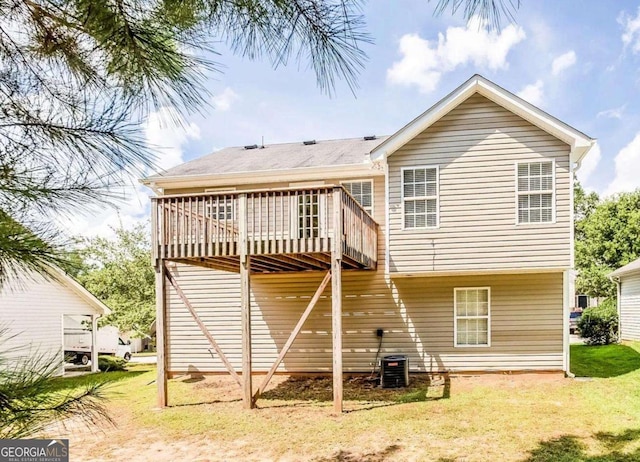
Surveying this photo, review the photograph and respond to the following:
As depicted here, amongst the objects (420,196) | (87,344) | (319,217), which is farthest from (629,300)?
(87,344)

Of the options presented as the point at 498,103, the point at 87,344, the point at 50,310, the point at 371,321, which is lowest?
the point at 87,344

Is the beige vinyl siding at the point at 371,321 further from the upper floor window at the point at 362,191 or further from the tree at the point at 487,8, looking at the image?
the tree at the point at 487,8

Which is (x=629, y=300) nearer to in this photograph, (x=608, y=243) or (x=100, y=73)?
(x=608, y=243)

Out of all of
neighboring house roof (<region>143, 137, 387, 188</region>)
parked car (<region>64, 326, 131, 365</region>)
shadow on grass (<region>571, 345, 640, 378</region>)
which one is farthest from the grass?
parked car (<region>64, 326, 131, 365</region>)

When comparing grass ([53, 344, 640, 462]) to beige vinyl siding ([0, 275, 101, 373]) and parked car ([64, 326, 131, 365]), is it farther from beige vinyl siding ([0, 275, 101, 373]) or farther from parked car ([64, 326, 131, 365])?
parked car ([64, 326, 131, 365])

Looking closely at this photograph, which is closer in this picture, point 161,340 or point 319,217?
point 319,217

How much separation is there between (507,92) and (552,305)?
199 inches

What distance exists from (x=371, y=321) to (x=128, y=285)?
663 inches

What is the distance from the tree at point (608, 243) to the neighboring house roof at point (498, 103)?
21.5 meters

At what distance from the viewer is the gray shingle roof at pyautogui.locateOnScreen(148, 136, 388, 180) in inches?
508

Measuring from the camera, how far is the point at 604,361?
45.4 ft

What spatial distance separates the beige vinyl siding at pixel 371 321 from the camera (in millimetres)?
11320

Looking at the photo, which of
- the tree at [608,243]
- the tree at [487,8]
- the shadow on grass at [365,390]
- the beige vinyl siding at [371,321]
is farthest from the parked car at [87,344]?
the tree at [608,243]

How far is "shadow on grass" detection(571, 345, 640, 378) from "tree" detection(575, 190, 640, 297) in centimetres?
1276
